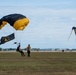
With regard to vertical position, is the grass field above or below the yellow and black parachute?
Result: below

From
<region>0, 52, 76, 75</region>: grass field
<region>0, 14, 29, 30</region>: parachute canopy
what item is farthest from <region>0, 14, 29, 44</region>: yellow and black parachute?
<region>0, 52, 76, 75</region>: grass field

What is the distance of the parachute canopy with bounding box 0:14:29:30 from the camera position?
30564 millimetres

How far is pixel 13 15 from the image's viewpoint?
31.1 metres

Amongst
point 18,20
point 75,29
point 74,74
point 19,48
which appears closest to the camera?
point 74,74

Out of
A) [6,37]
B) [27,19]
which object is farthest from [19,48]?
[27,19]

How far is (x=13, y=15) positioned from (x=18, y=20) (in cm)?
76

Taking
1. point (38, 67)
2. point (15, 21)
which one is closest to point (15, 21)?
point (15, 21)

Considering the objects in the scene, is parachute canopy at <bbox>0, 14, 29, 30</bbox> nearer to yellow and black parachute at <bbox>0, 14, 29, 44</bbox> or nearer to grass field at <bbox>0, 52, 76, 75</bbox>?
yellow and black parachute at <bbox>0, 14, 29, 44</bbox>

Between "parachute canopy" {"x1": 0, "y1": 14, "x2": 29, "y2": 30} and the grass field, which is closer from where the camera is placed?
the grass field

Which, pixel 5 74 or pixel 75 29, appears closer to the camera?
pixel 5 74

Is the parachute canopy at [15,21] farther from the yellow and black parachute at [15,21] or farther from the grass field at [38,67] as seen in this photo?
the grass field at [38,67]

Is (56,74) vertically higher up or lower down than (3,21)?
lower down

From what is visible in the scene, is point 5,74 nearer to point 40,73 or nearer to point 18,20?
point 40,73

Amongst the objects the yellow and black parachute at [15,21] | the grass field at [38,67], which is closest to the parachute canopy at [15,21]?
the yellow and black parachute at [15,21]
